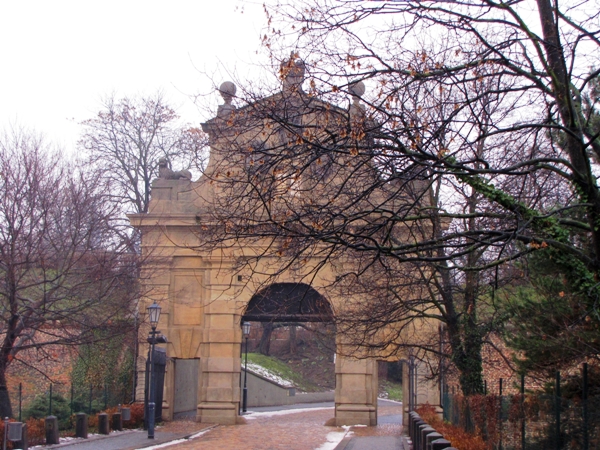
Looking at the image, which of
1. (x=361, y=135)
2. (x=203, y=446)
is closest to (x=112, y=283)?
(x=203, y=446)

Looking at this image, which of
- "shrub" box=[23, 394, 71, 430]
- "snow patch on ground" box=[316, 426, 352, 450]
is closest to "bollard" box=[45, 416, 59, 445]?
"shrub" box=[23, 394, 71, 430]

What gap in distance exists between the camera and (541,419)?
1114cm

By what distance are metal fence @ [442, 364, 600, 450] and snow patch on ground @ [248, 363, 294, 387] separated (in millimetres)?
35057

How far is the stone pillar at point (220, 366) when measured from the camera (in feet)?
97.1

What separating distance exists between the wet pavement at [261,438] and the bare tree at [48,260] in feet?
10.5

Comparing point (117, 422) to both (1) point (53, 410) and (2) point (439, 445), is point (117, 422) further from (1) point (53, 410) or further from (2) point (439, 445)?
(2) point (439, 445)

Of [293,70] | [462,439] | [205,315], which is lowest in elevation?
[462,439]

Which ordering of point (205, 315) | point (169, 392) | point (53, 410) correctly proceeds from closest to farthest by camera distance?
point (53, 410)
point (205, 315)
point (169, 392)

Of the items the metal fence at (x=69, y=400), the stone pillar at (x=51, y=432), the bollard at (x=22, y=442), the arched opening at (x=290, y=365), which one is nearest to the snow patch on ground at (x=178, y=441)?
the stone pillar at (x=51, y=432)

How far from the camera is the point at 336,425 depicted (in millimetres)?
29250

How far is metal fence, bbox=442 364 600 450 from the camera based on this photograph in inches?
382

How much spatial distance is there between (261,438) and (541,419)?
50.0 ft

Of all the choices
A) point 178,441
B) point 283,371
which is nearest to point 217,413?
point 178,441

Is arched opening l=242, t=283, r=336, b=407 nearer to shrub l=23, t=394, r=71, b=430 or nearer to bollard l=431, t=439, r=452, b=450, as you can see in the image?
shrub l=23, t=394, r=71, b=430
